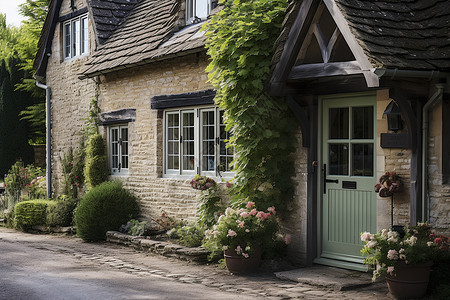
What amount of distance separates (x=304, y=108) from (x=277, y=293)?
9.77 ft

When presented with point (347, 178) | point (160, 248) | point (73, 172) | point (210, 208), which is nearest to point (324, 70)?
point (347, 178)

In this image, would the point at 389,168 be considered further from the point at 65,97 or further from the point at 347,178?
the point at 65,97

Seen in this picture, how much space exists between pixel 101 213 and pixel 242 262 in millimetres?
4868

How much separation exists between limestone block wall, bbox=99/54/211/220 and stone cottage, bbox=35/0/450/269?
0.03 meters

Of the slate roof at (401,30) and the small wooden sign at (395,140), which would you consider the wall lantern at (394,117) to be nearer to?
the small wooden sign at (395,140)

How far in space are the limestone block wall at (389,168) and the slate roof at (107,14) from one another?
9194 millimetres

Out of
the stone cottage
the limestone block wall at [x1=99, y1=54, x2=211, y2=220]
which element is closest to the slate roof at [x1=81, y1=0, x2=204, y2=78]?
the stone cottage

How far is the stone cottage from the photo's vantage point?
7.74 meters

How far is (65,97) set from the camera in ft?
56.8

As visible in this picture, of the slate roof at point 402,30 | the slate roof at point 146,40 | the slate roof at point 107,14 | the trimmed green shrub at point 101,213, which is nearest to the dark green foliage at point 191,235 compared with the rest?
the trimmed green shrub at point 101,213

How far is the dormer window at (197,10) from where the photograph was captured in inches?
509

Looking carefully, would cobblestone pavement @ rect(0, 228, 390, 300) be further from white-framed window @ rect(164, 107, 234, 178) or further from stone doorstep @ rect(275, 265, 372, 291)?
white-framed window @ rect(164, 107, 234, 178)

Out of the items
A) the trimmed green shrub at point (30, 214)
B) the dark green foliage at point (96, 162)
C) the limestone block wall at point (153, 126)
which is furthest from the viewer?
the trimmed green shrub at point (30, 214)

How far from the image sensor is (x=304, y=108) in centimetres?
944
